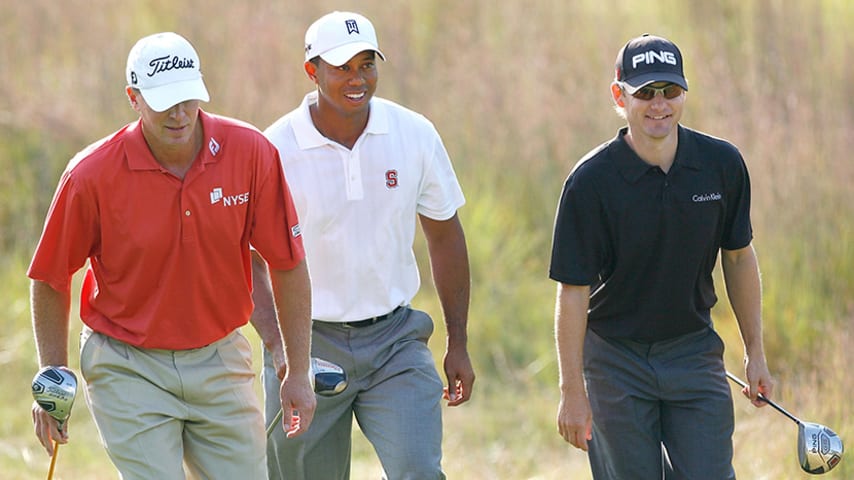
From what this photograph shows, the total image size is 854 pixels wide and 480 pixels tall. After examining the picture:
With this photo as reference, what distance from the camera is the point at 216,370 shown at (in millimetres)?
5426

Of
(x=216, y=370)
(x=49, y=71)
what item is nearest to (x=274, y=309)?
(x=216, y=370)

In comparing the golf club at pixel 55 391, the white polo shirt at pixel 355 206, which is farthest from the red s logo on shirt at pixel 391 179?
the golf club at pixel 55 391

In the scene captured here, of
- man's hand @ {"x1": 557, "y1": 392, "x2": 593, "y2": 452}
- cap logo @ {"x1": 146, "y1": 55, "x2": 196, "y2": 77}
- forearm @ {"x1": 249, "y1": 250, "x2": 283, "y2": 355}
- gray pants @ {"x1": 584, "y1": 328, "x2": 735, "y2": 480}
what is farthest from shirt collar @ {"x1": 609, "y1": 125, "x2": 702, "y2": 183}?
cap logo @ {"x1": 146, "y1": 55, "x2": 196, "y2": 77}

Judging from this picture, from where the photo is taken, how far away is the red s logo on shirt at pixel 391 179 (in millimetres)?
5957

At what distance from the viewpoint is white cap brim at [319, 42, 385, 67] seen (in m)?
5.90

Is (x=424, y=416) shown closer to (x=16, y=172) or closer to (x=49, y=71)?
(x=16, y=172)

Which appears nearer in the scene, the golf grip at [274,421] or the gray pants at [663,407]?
the gray pants at [663,407]

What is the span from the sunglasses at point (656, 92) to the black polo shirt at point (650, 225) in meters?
0.19

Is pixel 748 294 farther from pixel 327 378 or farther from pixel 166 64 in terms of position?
pixel 166 64

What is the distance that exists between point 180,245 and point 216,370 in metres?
0.52

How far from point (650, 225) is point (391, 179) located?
1135 millimetres

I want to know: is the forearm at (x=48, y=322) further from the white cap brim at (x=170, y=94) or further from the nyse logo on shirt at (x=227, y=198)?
the white cap brim at (x=170, y=94)

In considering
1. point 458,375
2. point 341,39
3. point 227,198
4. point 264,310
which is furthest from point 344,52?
point 458,375

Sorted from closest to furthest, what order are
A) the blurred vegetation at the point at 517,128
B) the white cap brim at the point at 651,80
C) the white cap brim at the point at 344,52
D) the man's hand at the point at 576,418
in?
the white cap brim at the point at 651,80 → the man's hand at the point at 576,418 → the white cap brim at the point at 344,52 → the blurred vegetation at the point at 517,128
